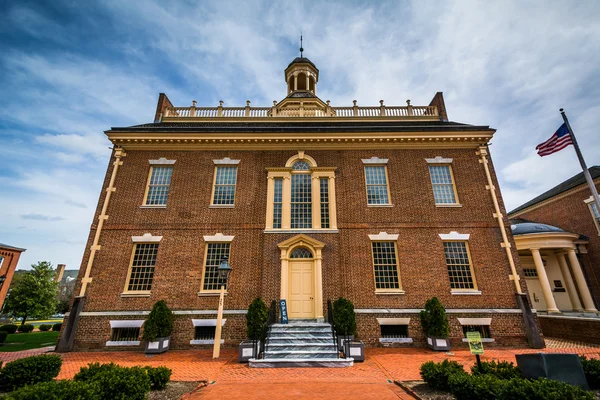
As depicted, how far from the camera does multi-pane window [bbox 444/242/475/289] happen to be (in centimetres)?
1238

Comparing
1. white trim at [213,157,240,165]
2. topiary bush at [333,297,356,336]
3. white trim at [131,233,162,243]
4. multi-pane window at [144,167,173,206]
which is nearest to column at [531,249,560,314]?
topiary bush at [333,297,356,336]

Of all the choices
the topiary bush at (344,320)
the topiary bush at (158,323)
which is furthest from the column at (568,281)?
the topiary bush at (158,323)

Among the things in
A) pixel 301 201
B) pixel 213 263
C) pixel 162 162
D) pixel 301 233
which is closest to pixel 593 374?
pixel 301 233

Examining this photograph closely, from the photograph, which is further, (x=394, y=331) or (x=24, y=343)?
(x=24, y=343)

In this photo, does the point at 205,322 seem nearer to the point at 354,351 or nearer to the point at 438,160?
the point at 354,351

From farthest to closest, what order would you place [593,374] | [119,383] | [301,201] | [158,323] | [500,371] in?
[301,201]
[158,323]
[500,371]
[593,374]
[119,383]

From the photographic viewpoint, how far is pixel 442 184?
45.8ft

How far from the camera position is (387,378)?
24.5 ft

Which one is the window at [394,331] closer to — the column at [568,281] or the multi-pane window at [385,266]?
the multi-pane window at [385,266]

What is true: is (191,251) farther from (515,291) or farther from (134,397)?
(515,291)

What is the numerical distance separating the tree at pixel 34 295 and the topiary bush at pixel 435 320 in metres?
37.6

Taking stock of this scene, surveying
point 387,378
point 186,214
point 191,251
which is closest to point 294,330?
point 387,378

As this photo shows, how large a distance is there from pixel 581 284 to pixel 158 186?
80.7 feet

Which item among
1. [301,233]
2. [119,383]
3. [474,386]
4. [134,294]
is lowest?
[474,386]
